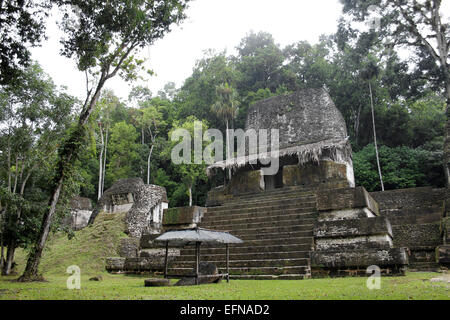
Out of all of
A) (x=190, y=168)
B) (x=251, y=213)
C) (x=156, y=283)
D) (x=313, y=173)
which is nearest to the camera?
(x=156, y=283)

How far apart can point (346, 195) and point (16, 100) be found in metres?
9.04

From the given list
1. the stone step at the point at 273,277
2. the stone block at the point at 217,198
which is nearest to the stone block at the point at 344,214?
the stone step at the point at 273,277

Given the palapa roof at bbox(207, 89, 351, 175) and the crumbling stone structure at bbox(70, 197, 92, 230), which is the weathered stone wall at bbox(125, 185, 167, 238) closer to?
the palapa roof at bbox(207, 89, 351, 175)

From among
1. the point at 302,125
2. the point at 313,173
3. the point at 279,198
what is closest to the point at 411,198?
the point at 313,173

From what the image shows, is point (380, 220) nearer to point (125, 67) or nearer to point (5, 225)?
point (125, 67)

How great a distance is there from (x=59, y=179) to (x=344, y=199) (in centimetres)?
640

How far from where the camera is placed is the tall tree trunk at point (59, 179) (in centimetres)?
646

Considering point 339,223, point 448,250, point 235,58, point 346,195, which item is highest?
point 235,58

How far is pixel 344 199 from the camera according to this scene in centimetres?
771

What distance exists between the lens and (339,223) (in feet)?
23.2

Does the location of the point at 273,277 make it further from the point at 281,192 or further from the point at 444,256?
the point at 281,192

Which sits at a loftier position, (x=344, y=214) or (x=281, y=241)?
(x=344, y=214)

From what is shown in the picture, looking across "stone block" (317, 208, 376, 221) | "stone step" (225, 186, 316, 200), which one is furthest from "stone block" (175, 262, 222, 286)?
"stone step" (225, 186, 316, 200)
